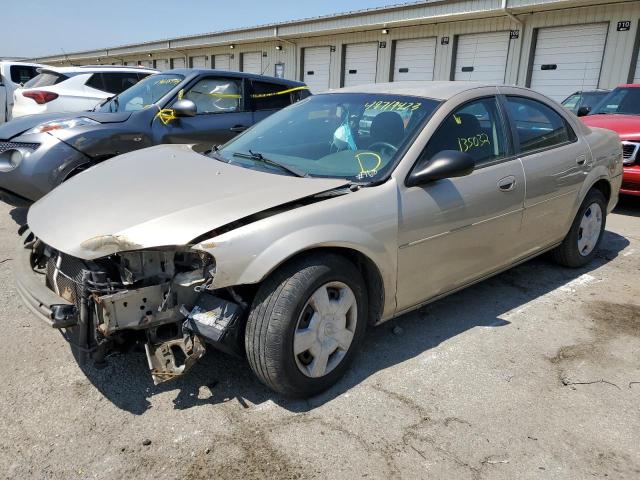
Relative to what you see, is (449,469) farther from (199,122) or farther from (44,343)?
(199,122)

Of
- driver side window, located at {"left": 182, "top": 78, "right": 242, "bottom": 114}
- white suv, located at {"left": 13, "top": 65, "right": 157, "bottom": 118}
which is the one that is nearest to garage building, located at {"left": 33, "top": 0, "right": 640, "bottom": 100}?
driver side window, located at {"left": 182, "top": 78, "right": 242, "bottom": 114}

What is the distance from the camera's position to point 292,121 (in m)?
3.73

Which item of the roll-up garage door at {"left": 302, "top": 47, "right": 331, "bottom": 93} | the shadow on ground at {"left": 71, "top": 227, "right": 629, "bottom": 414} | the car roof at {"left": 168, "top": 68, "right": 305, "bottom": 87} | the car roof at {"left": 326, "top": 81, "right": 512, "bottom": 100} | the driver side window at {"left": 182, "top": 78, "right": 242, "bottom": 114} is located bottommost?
the shadow on ground at {"left": 71, "top": 227, "right": 629, "bottom": 414}

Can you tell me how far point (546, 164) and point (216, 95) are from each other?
4.07 meters

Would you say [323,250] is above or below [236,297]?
above

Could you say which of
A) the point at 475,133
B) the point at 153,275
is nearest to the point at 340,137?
the point at 475,133

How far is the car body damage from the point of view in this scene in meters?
2.38

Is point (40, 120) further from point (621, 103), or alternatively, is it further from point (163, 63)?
point (163, 63)

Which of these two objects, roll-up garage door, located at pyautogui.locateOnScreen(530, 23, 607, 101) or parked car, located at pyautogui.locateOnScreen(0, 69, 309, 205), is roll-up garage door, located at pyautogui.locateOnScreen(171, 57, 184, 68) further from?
parked car, located at pyautogui.locateOnScreen(0, 69, 309, 205)

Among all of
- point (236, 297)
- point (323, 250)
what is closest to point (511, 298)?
point (323, 250)

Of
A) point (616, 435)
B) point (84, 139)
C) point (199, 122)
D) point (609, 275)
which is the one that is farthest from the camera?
point (199, 122)

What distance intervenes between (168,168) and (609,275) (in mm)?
3899

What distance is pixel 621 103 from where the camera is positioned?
8.12 meters

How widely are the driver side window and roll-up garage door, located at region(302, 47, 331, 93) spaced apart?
15484 mm
